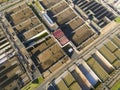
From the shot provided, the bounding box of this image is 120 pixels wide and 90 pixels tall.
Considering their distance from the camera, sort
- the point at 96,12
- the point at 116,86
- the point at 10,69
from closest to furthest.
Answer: the point at 116,86 < the point at 10,69 < the point at 96,12

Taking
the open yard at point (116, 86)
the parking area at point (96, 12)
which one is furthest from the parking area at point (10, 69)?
the parking area at point (96, 12)

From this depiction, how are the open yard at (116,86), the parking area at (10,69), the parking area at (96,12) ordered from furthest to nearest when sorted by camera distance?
the parking area at (96,12) → the parking area at (10,69) → the open yard at (116,86)

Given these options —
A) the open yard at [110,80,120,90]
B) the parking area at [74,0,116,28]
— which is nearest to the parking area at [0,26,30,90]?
the open yard at [110,80,120,90]

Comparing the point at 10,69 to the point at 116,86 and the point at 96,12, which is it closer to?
the point at 116,86

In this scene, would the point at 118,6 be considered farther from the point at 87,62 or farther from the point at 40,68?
the point at 40,68

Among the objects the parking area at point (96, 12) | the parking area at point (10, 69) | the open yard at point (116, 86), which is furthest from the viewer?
the parking area at point (96, 12)

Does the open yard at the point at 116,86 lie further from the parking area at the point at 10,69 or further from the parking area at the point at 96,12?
the parking area at the point at 10,69

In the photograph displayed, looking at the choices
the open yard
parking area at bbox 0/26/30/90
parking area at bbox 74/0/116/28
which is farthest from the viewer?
parking area at bbox 74/0/116/28

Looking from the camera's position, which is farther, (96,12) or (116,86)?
(96,12)

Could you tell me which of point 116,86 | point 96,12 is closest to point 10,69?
point 116,86

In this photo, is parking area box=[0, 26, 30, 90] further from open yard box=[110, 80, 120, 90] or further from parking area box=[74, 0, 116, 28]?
parking area box=[74, 0, 116, 28]

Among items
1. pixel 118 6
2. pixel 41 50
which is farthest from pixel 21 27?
pixel 118 6
